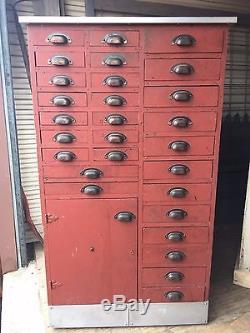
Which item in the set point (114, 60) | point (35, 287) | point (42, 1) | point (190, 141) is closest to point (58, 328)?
point (35, 287)

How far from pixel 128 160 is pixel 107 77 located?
0.41m

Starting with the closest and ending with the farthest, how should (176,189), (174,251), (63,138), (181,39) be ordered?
1. (181,39)
2. (63,138)
3. (176,189)
4. (174,251)

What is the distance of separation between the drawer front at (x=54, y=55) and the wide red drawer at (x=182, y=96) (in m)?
0.34

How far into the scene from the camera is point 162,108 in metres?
1.61

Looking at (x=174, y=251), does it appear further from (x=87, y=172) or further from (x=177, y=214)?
(x=87, y=172)

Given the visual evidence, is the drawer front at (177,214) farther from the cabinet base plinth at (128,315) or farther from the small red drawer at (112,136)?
the cabinet base plinth at (128,315)

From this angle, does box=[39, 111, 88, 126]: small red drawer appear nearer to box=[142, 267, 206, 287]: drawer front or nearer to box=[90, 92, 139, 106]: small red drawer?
box=[90, 92, 139, 106]: small red drawer

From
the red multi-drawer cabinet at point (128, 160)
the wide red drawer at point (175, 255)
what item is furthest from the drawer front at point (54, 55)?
the wide red drawer at point (175, 255)

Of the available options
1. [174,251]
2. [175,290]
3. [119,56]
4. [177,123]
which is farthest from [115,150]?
[175,290]

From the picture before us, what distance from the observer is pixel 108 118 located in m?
1.61

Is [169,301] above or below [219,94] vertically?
below

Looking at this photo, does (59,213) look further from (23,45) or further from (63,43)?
(23,45)

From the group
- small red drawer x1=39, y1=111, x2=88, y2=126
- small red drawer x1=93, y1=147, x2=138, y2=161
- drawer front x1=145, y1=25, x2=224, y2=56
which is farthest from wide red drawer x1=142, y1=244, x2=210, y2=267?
drawer front x1=145, y1=25, x2=224, y2=56

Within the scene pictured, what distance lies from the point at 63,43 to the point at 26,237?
5.09 feet
